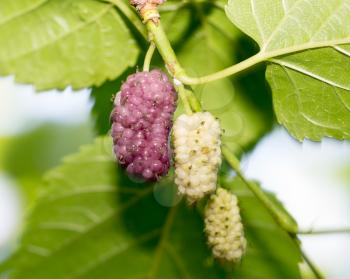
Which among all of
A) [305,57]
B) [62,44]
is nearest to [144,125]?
[305,57]

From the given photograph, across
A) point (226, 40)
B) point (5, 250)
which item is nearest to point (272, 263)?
point (226, 40)

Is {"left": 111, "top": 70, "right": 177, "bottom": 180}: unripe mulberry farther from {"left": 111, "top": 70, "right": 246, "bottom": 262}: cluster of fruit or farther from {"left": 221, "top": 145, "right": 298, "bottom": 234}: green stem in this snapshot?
{"left": 221, "top": 145, "right": 298, "bottom": 234}: green stem

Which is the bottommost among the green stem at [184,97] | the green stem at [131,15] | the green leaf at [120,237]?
the green leaf at [120,237]

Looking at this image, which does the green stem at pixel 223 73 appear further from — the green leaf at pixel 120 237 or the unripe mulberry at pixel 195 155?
the green leaf at pixel 120 237

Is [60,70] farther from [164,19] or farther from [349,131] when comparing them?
[349,131]

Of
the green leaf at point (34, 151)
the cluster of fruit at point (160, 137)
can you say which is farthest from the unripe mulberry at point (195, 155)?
the green leaf at point (34, 151)

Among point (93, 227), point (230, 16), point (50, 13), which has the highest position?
point (230, 16)

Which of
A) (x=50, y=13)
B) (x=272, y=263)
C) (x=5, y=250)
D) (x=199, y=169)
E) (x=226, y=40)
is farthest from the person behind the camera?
(x=5, y=250)
